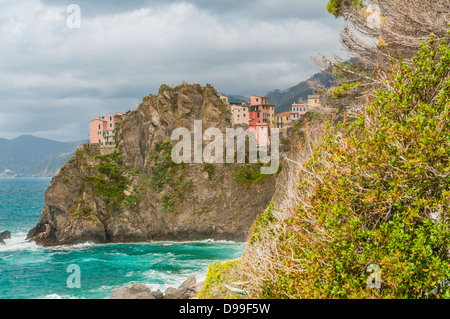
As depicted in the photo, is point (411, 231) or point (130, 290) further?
point (130, 290)

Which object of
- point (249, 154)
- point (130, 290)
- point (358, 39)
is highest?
point (358, 39)

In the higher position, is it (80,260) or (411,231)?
(411,231)

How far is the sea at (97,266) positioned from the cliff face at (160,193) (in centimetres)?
239

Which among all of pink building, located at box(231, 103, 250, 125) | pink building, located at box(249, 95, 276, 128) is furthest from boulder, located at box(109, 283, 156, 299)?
pink building, located at box(249, 95, 276, 128)

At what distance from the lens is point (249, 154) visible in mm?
56531

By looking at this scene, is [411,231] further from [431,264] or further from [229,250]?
[229,250]

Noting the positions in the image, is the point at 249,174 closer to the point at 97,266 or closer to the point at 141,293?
the point at 97,266

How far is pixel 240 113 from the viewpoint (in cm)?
7669

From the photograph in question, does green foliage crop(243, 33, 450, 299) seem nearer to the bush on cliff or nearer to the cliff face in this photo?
the bush on cliff

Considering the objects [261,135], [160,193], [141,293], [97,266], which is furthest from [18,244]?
[261,135]

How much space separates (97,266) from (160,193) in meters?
16.8

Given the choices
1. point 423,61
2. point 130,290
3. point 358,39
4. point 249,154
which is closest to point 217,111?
point 249,154

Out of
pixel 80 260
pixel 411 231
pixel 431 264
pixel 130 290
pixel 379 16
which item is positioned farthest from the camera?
pixel 80 260
